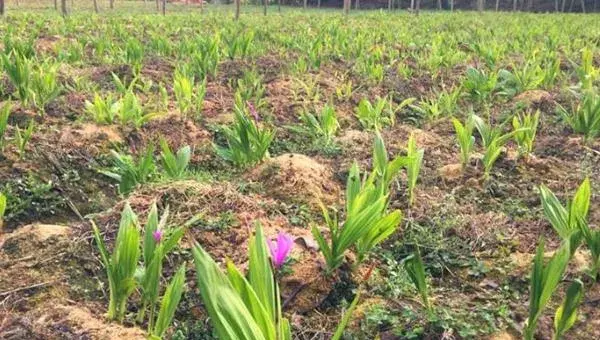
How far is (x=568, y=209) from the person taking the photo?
234 cm

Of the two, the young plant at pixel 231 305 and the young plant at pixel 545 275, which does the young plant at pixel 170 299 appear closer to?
the young plant at pixel 231 305

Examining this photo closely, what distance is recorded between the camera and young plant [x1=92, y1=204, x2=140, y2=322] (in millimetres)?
1921

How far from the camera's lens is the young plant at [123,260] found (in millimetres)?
1921

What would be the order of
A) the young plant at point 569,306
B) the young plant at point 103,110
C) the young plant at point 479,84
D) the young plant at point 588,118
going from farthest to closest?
the young plant at point 479,84 → the young plant at point 103,110 → the young plant at point 588,118 → the young plant at point 569,306

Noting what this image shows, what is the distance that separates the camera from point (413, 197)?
3.05 meters

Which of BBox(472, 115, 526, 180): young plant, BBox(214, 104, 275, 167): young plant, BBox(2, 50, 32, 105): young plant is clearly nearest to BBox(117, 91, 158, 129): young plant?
BBox(2, 50, 32, 105): young plant

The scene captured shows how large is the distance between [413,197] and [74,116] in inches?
114

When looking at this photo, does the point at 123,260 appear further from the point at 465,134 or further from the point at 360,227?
the point at 465,134

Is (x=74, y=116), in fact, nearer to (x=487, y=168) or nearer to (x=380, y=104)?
(x=380, y=104)

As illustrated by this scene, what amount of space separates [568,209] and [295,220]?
1.14 metres

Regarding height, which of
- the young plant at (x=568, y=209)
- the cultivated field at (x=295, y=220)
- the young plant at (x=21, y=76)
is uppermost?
the young plant at (x=21, y=76)

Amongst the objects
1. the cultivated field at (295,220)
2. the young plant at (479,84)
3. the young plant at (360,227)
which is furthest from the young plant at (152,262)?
the young plant at (479,84)

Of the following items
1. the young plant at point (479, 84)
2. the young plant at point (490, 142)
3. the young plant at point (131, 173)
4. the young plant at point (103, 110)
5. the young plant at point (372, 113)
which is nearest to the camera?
the young plant at point (131, 173)

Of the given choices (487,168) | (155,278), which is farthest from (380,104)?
(155,278)
